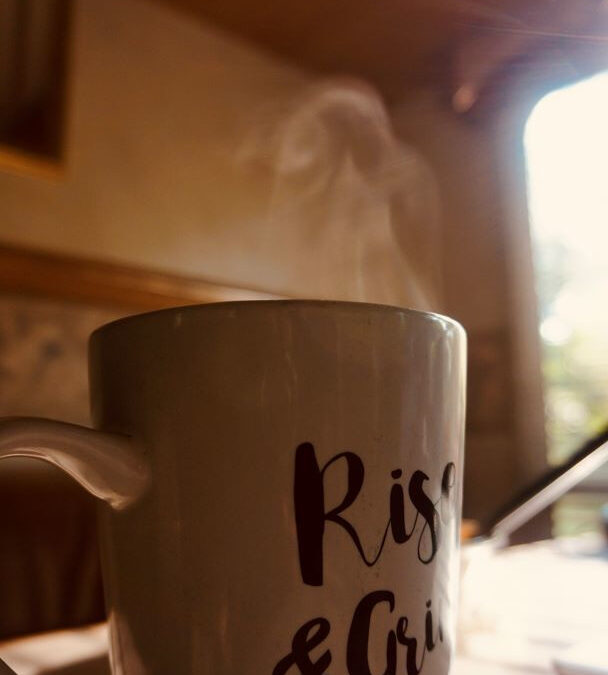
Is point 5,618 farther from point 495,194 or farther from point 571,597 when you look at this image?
point 495,194

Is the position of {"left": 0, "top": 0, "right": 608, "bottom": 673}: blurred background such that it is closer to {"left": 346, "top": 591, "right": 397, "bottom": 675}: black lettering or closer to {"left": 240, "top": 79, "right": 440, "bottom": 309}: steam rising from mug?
{"left": 240, "top": 79, "right": 440, "bottom": 309}: steam rising from mug

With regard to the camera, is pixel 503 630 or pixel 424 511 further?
pixel 503 630

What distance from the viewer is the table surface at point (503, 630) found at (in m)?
0.32

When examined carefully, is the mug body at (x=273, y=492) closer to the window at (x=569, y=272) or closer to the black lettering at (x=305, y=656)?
the black lettering at (x=305, y=656)

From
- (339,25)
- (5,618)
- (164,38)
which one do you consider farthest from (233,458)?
(164,38)

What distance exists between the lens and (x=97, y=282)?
1206 millimetres

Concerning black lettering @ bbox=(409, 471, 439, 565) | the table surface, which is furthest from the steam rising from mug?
black lettering @ bbox=(409, 471, 439, 565)

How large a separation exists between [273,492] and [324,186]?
1.46 meters

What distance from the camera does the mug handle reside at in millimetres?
180

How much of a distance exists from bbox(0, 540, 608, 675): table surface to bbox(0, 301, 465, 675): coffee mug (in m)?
0.13

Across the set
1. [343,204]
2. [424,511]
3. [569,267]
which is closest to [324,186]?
[343,204]

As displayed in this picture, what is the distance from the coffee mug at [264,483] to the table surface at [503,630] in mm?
130

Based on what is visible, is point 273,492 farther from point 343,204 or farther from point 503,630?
point 343,204

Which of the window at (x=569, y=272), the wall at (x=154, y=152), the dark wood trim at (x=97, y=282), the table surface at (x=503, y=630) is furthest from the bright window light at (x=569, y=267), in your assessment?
the table surface at (x=503, y=630)
